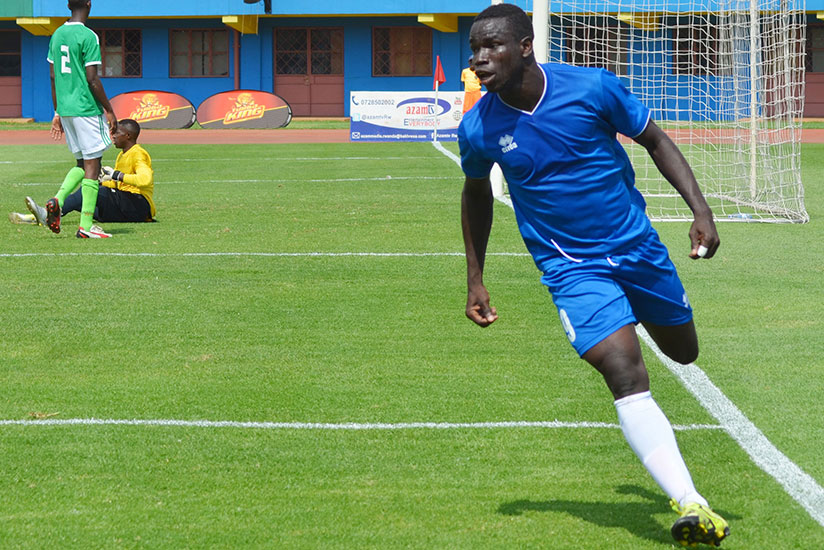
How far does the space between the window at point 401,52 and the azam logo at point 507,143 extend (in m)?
37.3

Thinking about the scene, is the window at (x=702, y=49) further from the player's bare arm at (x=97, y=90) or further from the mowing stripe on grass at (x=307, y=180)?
the player's bare arm at (x=97, y=90)

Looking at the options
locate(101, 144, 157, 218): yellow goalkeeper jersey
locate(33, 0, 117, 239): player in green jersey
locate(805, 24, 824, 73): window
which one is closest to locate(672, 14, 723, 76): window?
locate(101, 144, 157, 218): yellow goalkeeper jersey

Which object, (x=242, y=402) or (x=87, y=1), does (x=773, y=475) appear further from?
(x=87, y=1)

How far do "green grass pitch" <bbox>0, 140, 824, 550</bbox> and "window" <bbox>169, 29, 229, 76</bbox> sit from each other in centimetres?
3091

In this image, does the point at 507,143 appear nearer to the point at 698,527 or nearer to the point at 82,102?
the point at 698,527

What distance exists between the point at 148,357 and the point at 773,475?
350 cm

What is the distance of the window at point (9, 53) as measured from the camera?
42.1 metres

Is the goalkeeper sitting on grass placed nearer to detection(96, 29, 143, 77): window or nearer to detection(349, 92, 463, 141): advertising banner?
detection(349, 92, 463, 141): advertising banner

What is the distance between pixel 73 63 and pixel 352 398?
6.68 meters

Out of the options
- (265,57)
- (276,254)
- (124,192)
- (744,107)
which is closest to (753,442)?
(276,254)

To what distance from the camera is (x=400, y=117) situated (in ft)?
95.9

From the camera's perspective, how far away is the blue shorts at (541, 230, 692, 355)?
13.0 ft

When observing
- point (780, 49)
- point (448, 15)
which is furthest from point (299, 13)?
point (780, 49)

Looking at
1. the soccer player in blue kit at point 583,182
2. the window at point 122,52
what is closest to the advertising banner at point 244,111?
the window at point 122,52
